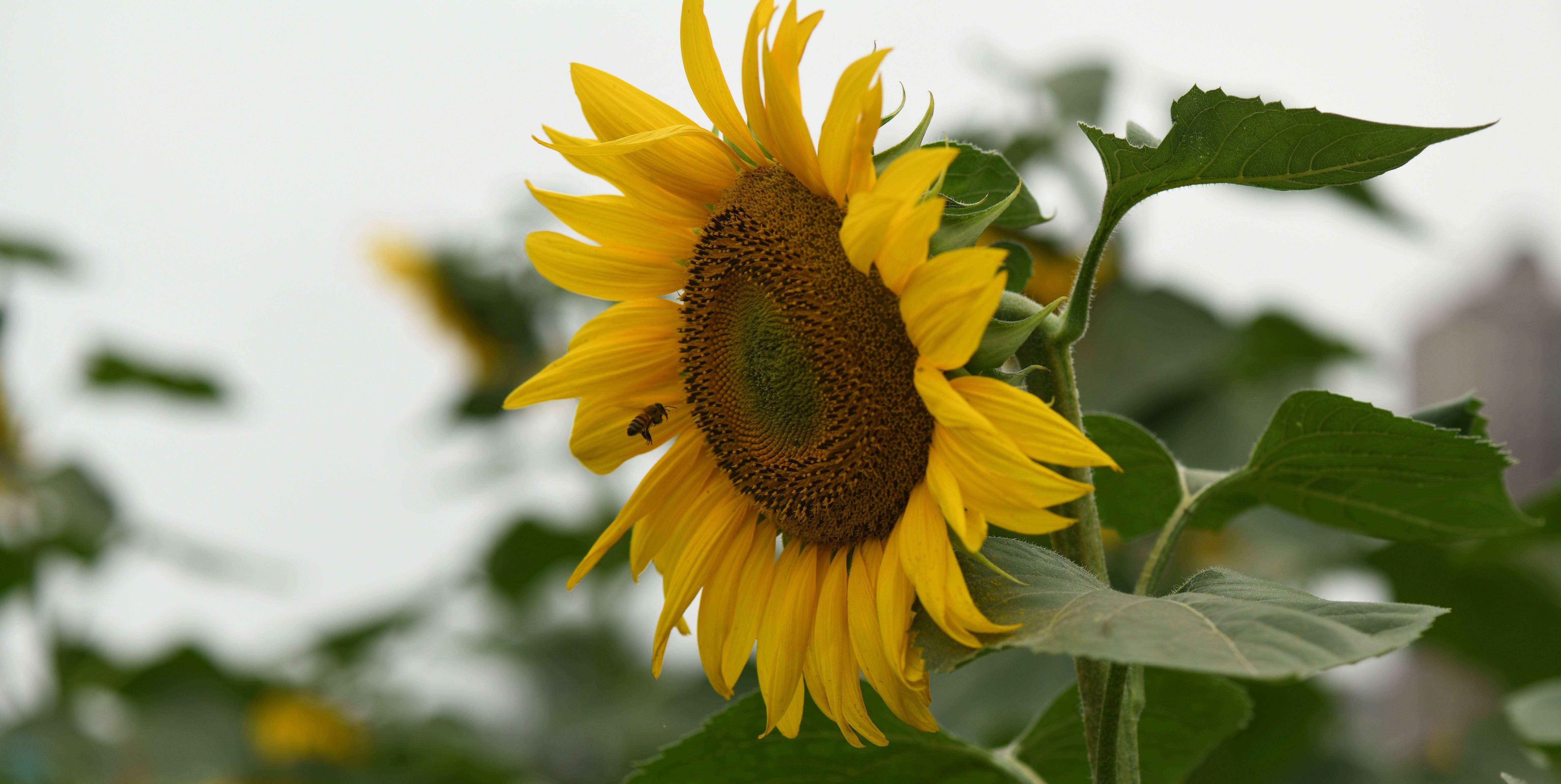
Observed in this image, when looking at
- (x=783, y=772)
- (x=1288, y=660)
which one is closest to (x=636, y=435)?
(x=783, y=772)

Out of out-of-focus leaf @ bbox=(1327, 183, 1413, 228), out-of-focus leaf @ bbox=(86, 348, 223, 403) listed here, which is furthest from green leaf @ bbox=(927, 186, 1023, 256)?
out-of-focus leaf @ bbox=(86, 348, 223, 403)

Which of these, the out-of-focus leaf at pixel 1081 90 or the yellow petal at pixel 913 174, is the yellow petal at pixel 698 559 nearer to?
the yellow petal at pixel 913 174

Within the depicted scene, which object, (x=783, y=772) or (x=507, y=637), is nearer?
(x=783, y=772)

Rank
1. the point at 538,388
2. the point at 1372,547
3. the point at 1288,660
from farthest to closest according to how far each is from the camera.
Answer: the point at 1372,547 → the point at 538,388 → the point at 1288,660

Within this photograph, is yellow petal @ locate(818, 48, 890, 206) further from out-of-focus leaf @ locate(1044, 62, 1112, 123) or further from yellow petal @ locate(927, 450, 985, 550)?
out-of-focus leaf @ locate(1044, 62, 1112, 123)

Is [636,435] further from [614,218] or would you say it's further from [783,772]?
[783,772]

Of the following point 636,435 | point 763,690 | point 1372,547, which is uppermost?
point 636,435
